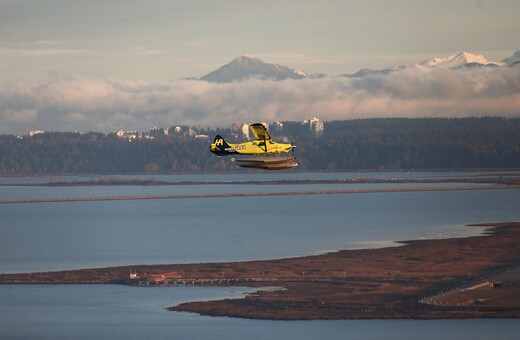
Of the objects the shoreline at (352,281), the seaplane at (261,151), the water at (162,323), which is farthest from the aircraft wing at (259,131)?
the shoreline at (352,281)

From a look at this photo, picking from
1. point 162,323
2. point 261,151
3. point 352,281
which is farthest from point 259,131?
point 352,281

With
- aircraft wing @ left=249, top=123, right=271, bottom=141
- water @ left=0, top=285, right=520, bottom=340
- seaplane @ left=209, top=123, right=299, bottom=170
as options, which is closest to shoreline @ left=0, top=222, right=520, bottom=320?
water @ left=0, top=285, right=520, bottom=340

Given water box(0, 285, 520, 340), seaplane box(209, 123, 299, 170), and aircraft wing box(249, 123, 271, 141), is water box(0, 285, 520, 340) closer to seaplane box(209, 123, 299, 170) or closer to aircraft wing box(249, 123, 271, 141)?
seaplane box(209, 123, 299, 170)

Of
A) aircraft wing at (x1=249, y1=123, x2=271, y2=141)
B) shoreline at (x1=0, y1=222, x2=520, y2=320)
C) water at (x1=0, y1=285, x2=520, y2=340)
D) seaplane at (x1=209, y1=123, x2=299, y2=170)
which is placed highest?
aircraft wing at (x1=249, y1=123, x2=271, y2=141)

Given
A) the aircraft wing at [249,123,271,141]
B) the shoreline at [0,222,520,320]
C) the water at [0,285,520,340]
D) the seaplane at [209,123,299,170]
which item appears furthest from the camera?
the shoreline at [0,222,520,320]

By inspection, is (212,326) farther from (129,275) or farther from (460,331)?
(129,275)

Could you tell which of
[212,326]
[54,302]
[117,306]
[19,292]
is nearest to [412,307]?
[212,326]

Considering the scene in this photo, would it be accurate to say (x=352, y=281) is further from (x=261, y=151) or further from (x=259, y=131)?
(x=259, y=131)

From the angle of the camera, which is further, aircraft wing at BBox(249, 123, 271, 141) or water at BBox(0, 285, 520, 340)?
water at BBox(0, 285, 520, 340)
